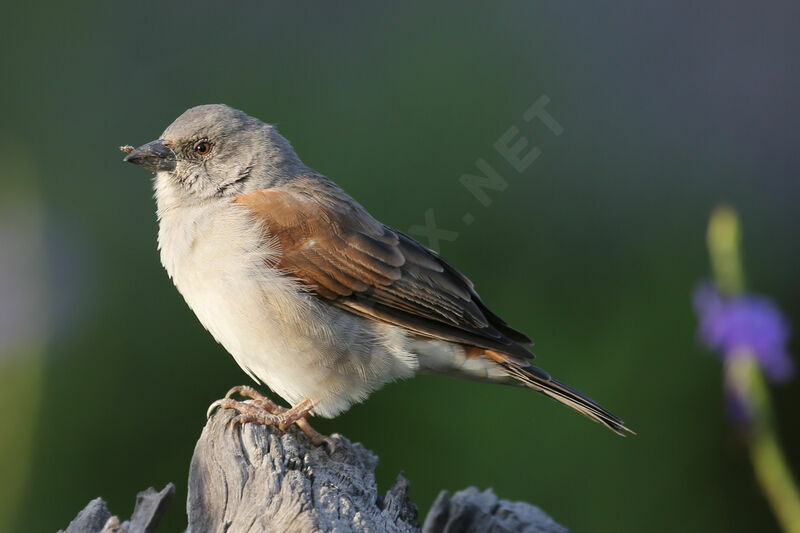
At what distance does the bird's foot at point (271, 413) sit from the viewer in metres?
3.90

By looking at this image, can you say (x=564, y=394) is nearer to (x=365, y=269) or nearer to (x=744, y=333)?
(x=744, y=333)

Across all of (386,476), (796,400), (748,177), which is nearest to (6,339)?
(386,476)

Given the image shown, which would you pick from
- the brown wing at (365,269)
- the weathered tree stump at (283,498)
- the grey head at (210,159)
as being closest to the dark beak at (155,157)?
the grey head at (210,159)

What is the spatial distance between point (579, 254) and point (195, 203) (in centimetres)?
264

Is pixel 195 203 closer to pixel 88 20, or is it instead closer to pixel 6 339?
pixel 6 339

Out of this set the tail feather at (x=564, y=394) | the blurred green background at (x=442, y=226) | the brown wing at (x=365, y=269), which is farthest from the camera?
the blurred green background at (x=442, y=226)

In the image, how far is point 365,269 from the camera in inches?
170

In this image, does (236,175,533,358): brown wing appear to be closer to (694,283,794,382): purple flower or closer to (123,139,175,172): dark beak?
(123,139,175,172): dark beak

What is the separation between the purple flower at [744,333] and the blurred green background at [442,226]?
168 centimetres

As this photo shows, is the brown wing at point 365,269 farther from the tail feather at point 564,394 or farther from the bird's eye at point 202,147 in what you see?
the bird's eye at point 202,147

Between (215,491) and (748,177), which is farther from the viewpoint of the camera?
(748,177)

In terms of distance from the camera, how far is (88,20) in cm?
675

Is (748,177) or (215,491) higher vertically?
(748,177)

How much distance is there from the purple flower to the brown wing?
812 millimetres
